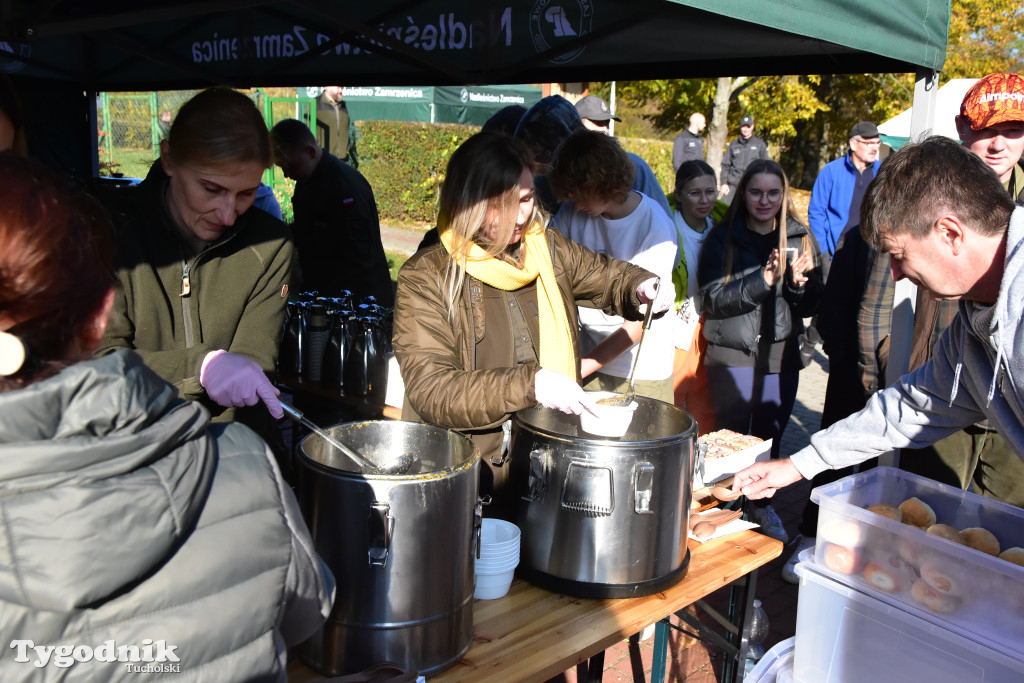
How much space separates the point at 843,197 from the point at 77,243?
20.4 ft

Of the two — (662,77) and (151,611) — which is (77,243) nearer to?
(151,611)

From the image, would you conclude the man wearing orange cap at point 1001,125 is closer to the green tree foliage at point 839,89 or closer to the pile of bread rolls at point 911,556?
the pile of bread rolls at point 911,556

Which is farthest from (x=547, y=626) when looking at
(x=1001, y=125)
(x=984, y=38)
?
(x=984, y=38)

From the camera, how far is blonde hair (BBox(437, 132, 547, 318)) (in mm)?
2115

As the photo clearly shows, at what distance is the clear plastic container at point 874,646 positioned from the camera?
5.28 ft

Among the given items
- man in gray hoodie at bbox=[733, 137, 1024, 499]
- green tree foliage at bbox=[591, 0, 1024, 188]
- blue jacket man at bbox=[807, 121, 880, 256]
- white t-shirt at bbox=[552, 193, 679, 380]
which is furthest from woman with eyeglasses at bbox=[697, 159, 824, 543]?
green tree foliage at bbox=[591, 0, 1024, 188]

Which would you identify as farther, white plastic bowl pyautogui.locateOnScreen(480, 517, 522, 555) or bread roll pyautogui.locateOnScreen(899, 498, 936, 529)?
bread roll pyautogui.locateOnScreen(899, 498, 936, 529)

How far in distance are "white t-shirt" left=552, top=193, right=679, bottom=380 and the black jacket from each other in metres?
0.52

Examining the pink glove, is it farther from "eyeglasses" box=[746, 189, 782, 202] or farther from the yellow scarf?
"eyeglasses" box=[746, 189, 782, 202]

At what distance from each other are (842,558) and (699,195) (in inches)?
108

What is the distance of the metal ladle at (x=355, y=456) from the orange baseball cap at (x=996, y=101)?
8.37ft

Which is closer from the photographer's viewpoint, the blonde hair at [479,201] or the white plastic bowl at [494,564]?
the white plastic bowl at [494,564]

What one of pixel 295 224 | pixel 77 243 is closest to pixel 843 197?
pixel 295 224

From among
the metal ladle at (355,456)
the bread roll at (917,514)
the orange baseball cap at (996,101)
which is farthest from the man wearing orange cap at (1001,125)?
the metal ladle at (355,456)
